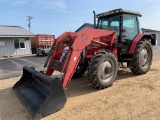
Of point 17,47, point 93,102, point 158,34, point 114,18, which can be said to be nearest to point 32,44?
point 17,47

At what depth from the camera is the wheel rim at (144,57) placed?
6801 millimetres

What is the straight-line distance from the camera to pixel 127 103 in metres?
4.17

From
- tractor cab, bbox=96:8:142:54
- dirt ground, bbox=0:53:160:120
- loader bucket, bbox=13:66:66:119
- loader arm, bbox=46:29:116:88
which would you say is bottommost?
dirt ground, bbox=0:53:160:120

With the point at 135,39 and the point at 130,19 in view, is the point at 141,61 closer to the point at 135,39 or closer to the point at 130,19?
the point at 135,39

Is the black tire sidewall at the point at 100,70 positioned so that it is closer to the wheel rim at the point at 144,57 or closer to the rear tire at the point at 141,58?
the rear tire at the point at 141,58

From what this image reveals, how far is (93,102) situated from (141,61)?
3.25 m

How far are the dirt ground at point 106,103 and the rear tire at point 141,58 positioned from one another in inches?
25.8

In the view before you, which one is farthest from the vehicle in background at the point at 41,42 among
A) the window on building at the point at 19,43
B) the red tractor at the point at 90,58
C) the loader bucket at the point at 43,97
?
the loader bucket at the point at 43,97

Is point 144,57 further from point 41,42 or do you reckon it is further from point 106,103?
point 41,42

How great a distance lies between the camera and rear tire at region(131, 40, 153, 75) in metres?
6.47

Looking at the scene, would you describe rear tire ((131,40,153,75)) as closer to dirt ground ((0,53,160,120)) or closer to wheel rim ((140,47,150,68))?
wheel rim ((140,47,150,68))

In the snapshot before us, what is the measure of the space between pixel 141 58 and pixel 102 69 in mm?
2275

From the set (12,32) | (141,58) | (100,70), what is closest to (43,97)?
(100,70)

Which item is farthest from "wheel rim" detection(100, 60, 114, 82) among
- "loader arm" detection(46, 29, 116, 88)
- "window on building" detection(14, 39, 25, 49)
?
"window on building" detection(14, 39, 25, 49)
